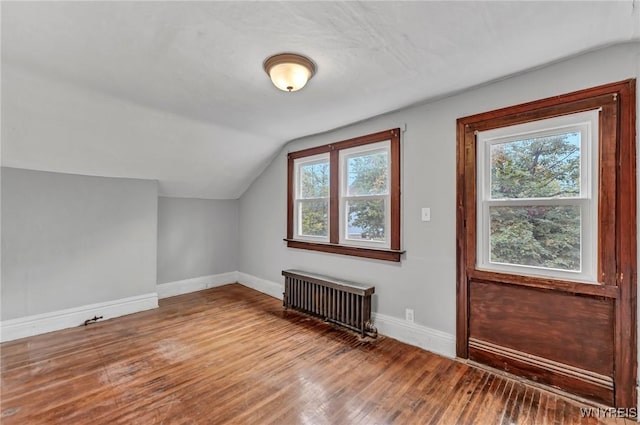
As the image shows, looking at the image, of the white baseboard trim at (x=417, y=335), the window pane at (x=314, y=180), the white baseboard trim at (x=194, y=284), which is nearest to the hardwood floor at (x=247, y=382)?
the white baseboard trim at (x=417, y=335)

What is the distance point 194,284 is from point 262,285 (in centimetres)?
115

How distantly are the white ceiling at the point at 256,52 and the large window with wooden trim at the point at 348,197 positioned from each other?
1.47ft

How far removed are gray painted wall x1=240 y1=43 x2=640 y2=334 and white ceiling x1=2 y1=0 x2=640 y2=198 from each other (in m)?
0.14

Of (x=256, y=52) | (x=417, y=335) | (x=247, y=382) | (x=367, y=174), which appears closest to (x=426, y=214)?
(x=367, y=174)

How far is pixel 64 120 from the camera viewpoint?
2658 mm

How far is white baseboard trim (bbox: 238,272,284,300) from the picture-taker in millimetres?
4370

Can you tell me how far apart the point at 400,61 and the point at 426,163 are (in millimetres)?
1058

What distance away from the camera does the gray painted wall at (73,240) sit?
2.97 meters

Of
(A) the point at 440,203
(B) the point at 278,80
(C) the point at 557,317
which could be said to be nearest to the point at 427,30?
(B) the point at 278,80

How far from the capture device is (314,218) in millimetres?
3947

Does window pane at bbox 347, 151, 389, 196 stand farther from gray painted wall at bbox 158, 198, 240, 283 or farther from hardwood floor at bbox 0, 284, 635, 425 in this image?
gray painted wall at bbox 158, 198, 240, 283

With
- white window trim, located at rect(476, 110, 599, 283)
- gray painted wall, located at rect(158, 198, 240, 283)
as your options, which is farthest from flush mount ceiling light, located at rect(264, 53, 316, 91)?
gray painted wall, located at rect(158, 198, 240, 283)

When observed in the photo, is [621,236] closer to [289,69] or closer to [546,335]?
[546,335]

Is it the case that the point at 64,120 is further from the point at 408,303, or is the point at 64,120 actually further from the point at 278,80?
the point at 408,303
